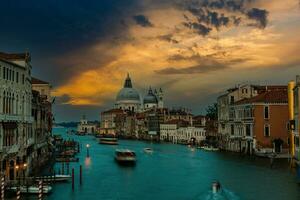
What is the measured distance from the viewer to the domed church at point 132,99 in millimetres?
148125

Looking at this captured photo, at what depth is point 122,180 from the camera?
97.0 ft

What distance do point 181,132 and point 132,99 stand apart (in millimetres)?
75592

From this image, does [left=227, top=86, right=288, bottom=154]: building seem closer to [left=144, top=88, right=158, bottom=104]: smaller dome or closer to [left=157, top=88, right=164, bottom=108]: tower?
[left=157, top=88, right=164, bottom=108]: tower

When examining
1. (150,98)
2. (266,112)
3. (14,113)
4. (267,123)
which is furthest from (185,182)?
(150,98)

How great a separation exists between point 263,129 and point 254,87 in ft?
28.8

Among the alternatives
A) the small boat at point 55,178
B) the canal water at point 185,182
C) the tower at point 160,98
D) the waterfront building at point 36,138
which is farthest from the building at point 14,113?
the tower at point 160,98

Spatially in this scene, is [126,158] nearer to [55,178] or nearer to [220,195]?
[55,178]

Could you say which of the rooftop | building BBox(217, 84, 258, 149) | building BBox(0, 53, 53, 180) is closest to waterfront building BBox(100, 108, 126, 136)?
building BBox(217, 84, 258, 149)

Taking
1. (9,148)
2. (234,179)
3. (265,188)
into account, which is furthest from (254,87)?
(9,148)

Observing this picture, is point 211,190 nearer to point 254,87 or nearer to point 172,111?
point 254,87

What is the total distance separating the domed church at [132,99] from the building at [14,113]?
4673 inches

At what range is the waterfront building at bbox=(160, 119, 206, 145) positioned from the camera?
75.1m

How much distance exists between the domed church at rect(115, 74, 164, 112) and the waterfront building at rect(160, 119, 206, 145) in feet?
158

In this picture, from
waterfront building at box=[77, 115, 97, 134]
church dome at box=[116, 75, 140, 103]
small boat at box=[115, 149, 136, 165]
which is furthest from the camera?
waterfront building at box=[77, 115, 97, 134]
